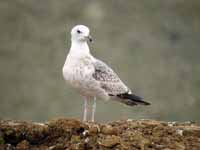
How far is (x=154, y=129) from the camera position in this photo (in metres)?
13.1

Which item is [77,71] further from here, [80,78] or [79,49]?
[79,49]

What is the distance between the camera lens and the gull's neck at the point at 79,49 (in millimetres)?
17281

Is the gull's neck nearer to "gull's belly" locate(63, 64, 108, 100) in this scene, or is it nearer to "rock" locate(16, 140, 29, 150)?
"gull's belly" locate(63, 64, 108, 100)

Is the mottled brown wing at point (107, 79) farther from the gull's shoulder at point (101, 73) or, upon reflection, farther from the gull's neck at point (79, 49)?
the gull's neck at point (79, 49)

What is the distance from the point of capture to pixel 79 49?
1755 cm

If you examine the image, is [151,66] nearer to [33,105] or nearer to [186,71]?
[186,71]

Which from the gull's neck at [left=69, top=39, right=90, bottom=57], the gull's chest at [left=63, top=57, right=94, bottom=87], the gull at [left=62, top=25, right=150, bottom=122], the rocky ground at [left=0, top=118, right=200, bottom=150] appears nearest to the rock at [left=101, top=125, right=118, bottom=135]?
the rocky ground at [left=0, top=118, right=200, bottom=150]

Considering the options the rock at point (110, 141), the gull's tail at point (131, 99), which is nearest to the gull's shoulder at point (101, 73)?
the gull's tail at point (131, 99)

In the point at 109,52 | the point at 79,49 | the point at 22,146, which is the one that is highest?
the point at 109,52

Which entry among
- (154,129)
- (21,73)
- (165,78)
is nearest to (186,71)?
(165,78)

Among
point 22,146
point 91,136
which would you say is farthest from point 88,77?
point 22,146

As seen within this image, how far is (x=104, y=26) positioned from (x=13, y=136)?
55.7 metres

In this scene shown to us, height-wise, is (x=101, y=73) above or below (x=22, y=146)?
above

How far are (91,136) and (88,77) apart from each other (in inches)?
174
